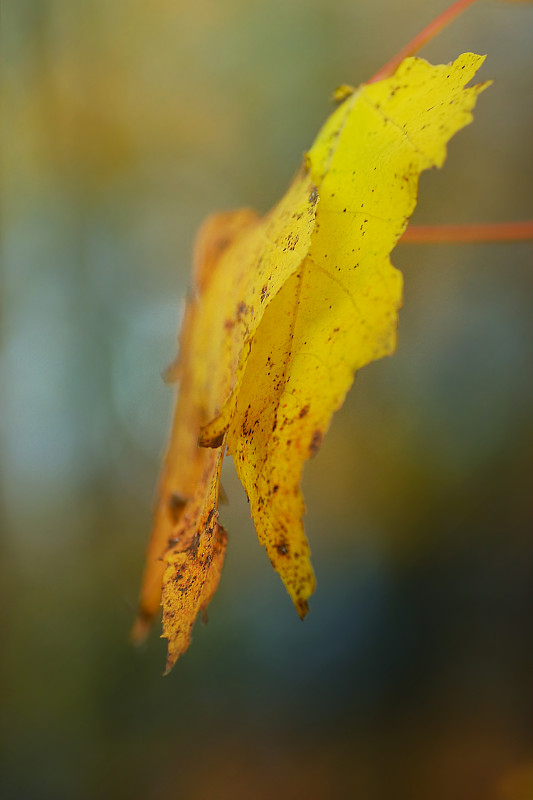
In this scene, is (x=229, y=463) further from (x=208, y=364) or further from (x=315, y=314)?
(x=315, y=314)

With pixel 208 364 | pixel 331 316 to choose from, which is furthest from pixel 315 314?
pixel 208 364

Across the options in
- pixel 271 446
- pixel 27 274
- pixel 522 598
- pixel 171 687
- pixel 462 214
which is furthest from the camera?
pixel 27 274

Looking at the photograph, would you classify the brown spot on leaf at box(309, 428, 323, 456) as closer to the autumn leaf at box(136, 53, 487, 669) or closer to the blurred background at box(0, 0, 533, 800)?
the autumn leaf at box(136, 53, 487, 669)

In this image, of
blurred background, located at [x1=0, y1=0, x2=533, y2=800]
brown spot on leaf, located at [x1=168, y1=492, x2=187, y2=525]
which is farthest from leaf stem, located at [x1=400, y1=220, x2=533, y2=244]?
blurred background, located at [x1=0, y1=0, x2=533, y2=800]

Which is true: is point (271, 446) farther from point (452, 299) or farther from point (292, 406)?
point (452, 299)

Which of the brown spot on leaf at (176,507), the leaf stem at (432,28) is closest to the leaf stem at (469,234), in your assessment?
the leaf stem at (432,28)

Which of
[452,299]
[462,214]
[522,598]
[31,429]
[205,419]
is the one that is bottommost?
[522,598]

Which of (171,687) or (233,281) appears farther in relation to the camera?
(171,687)

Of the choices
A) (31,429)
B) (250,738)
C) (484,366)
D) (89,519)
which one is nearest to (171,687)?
(250,738)
